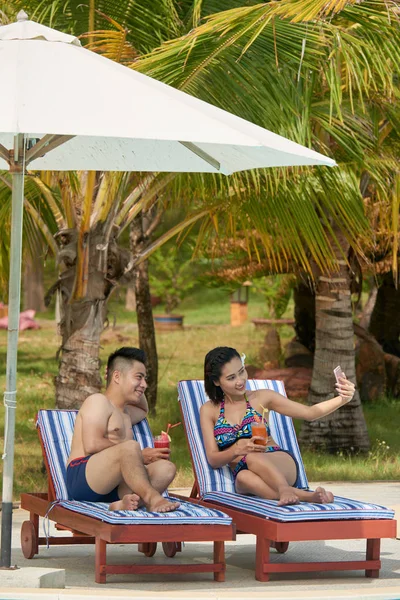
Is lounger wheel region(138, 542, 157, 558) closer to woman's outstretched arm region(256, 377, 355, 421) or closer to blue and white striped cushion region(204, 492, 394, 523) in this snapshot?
blue and white striped cushion region(204, 492, 394, 523)

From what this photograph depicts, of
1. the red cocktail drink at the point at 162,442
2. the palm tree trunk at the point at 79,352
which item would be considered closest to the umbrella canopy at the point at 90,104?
the red cocktail drink at the point at 162,442

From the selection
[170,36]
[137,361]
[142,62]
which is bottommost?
[137,361]

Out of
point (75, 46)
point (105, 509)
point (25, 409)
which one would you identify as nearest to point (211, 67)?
point (75, 46)

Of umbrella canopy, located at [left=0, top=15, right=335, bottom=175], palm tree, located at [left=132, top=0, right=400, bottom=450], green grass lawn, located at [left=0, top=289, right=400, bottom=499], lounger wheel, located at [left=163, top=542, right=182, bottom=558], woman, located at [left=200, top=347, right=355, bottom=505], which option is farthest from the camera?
green grass lawn, located at [left=0, top=289, right=400, bottom=499]

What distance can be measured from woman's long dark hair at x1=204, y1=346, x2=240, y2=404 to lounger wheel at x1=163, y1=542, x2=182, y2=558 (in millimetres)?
882

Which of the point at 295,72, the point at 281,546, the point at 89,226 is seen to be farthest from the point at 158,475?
the point at 295,72

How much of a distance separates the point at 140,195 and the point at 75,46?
Answer: 5.11 m

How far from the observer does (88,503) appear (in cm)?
622

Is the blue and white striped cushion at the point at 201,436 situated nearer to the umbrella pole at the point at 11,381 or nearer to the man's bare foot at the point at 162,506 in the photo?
the man's bare foot at the point at 162,506

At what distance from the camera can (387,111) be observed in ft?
36.2

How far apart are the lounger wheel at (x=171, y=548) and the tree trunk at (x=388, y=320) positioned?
1332 cm

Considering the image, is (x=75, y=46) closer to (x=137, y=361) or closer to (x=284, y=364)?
(x=137, y=361)

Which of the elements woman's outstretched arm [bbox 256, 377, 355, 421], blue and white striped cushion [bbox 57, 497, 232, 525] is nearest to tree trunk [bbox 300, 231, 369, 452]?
woman's outstretched arm [bbox 256, 377, 355, 421]

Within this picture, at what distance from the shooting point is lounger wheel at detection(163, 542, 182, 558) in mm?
6668
